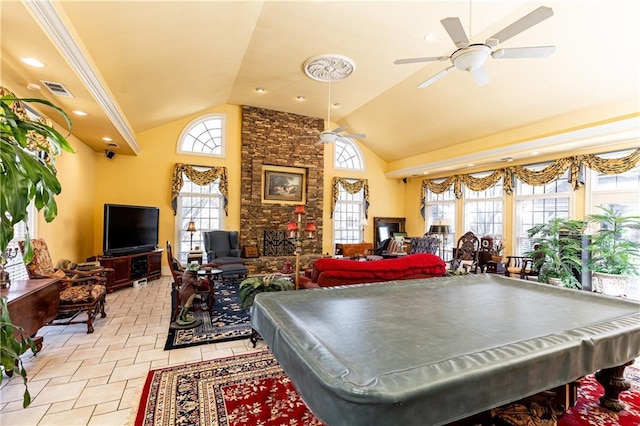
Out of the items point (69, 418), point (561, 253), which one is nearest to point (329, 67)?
point (561, 253)

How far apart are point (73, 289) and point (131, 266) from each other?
2.11m

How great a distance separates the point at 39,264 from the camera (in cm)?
338

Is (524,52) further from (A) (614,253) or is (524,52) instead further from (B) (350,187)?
(B) (350,187)

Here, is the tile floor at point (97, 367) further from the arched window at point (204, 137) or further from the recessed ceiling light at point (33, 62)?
the arched window at point (204, 137)

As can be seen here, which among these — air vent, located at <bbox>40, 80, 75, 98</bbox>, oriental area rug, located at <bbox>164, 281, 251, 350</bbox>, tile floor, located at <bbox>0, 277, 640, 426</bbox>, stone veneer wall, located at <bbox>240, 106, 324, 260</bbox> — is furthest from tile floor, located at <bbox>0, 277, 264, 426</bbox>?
stone veneer wall, located at <bbox>240, 106, 324, 260</bbox>

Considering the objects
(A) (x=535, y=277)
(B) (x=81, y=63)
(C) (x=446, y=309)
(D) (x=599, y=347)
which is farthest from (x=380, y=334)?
(A) (x=535, y=277)

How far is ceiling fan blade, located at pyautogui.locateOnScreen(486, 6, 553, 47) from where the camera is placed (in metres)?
2.21

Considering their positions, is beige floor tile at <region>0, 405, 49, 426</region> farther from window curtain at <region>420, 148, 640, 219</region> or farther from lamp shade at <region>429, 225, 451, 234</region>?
window curtain at <region>420, 148, 640, 219</region>

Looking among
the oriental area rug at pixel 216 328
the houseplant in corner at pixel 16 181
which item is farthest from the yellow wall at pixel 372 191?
the houseplant in corner at pixel 16 181

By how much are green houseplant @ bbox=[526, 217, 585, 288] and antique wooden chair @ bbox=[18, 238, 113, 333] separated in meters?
6.81

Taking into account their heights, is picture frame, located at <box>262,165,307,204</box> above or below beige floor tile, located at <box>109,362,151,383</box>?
above

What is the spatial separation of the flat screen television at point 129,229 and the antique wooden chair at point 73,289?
4.86 feet

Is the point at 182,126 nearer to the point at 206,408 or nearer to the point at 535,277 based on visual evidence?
the point at 206,408

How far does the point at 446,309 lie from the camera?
1942mm
